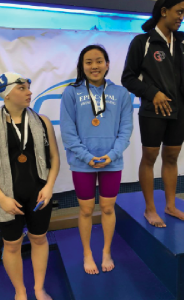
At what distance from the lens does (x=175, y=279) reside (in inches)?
66.9

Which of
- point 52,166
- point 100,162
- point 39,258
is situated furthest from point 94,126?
point 39,258

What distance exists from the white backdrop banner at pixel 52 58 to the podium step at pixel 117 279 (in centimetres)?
109

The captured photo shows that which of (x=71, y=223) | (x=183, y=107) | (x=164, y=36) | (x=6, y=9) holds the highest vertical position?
(x=6, y=9)

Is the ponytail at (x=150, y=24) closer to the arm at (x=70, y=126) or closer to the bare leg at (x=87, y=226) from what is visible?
the arm at (x=70, y=126)

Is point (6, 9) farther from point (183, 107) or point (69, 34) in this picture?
point (183, 107)

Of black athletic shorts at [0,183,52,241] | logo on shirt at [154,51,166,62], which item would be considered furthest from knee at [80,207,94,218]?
logo on shirt at [154,51,166,62]

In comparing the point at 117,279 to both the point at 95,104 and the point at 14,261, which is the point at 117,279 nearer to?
the point at 14,261

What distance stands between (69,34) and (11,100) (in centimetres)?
176

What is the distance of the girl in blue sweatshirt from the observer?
1749 mm

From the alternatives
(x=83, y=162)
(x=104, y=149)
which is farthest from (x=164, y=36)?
(x=83, y=162)

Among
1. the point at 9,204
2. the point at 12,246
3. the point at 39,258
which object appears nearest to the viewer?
the point at 9,204

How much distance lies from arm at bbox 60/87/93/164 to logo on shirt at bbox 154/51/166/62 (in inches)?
25.6

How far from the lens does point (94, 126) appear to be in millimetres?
1760

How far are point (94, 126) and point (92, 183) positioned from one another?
41 centimetres
